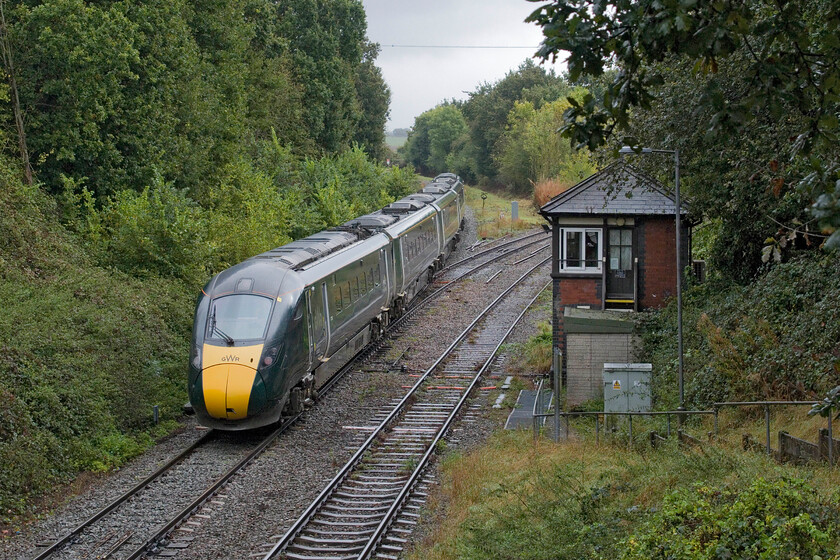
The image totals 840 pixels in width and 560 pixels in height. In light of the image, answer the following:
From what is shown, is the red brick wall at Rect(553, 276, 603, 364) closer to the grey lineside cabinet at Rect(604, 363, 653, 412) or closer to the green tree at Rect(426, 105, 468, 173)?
the grey lineside cabinet at Rect(604, 363, 653, 412)

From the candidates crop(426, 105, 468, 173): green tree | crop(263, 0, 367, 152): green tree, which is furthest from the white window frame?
crop(426, 105, 468, 173): green tree

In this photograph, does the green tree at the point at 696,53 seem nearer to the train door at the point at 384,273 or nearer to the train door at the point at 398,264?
the train door at the point at 384,273

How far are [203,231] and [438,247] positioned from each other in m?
11.5

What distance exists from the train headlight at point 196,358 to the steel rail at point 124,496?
4.27ft

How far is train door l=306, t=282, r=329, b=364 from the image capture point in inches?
602

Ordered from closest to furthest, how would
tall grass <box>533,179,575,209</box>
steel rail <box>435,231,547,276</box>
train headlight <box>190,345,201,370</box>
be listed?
1. train headlight <box>190,345,201,370</box>
2. steel rail <box>435,231,547,276</box>
3. tall grass <box>533,179,575,209</box>

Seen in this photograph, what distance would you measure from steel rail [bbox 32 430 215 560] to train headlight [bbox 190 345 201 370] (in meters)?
1.30

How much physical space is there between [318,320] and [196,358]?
264cm

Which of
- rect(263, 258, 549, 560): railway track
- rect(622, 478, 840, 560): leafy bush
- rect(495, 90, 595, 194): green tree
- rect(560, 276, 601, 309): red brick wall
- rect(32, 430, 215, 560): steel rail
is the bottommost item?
rect(263, 258, 549, 560): railway track

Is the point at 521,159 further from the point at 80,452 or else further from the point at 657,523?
the point at 657,523

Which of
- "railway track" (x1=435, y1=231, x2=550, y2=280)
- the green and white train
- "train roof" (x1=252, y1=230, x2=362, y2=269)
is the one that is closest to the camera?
the green and white train

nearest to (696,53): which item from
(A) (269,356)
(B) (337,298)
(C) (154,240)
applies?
(A) (269,356)

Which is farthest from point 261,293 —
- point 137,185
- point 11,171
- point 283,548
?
point 137,185

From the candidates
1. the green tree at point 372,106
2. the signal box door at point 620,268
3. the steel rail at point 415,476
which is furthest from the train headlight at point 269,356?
the green tree at point 372,106
